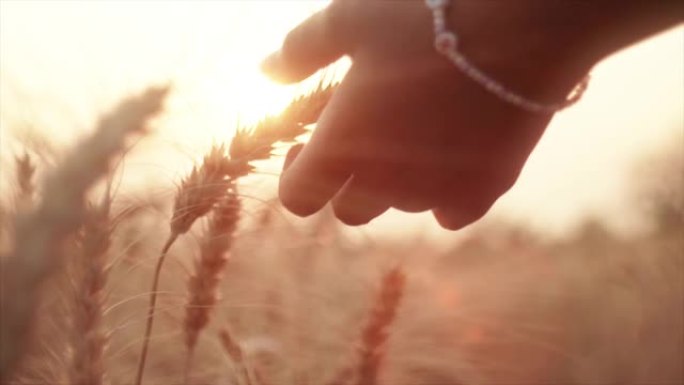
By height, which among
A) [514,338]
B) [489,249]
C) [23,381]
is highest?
[489,249]

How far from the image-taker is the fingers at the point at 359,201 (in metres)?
1.15

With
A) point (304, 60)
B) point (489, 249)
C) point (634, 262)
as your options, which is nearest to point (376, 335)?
point (304, 60)

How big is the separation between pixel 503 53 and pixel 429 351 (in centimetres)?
136

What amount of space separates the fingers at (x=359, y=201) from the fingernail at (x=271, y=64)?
194 millimetres

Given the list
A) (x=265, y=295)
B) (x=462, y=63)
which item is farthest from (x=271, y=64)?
(x=265, y=295)

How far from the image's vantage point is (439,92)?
1.05 meters

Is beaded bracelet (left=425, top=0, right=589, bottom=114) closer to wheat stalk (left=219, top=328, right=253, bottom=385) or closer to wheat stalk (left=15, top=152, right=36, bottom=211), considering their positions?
wheat stalk (left=15, top=152, right=36, bottom=211)

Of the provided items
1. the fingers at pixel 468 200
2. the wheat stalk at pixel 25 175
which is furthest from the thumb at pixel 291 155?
the wheat stalk at pixel 25 175

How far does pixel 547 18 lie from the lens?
99 centimetres

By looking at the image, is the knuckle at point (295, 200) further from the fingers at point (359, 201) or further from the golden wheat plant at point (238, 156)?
the golden wheat plant at point (238, 156)

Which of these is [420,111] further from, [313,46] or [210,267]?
[210,267]

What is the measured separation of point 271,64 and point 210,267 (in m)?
0.45

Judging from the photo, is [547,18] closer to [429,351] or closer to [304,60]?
[304,60]

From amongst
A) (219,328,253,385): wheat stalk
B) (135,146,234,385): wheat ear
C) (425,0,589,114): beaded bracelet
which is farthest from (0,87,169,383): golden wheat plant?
(219,328,253,385): wheat stalk
